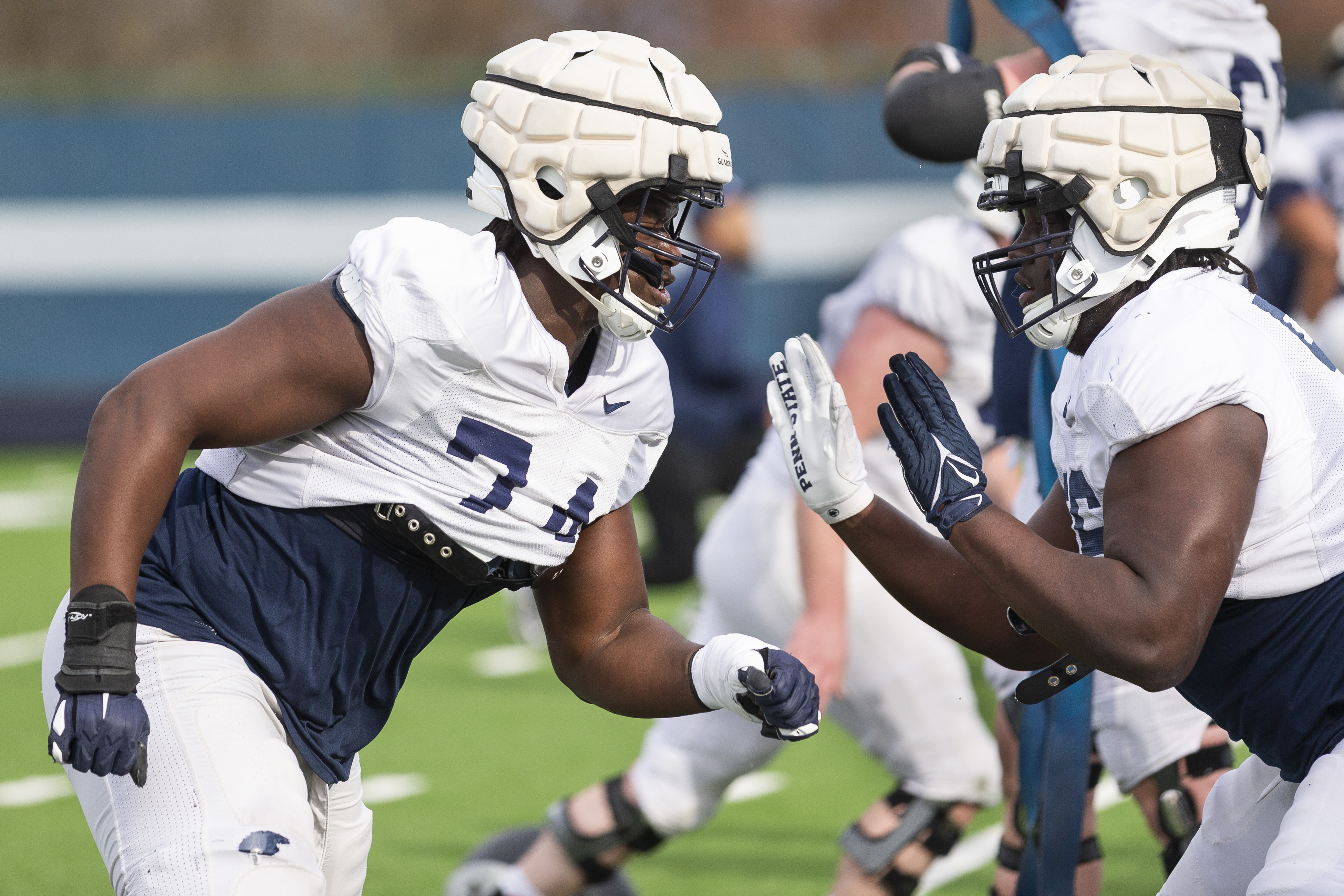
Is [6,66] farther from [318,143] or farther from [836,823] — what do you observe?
[836,823]

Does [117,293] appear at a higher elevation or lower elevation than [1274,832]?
lower

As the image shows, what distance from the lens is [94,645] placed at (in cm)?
237

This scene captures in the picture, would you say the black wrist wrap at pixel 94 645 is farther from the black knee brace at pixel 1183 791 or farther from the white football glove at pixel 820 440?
the black knee brace at pixel 1183 791

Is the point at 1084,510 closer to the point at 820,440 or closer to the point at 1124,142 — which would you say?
the point at 820,440

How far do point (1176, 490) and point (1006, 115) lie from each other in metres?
0.73

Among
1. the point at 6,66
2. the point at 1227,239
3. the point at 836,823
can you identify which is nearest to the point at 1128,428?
the point at 1227,239

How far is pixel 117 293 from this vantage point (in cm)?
1222

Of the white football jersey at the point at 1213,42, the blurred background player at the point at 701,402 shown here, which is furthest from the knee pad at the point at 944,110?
the blurred background player at the point at 701,402

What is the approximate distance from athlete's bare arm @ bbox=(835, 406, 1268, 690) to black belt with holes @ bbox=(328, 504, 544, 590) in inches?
30.4

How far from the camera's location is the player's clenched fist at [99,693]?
2338 mm

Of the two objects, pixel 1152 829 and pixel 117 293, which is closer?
pixel 1152 829

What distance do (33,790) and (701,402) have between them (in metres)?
4.12

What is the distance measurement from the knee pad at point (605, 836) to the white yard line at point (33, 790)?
202 centimetres

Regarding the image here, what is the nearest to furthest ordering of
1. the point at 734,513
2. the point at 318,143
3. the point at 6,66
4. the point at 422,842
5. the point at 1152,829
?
the point at 1152,829 < the point at 734,513 < the point at 422,842 < the point at 318,143 < the point at 6,66
